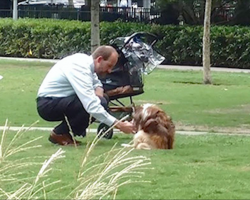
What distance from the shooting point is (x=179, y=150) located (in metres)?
8.81

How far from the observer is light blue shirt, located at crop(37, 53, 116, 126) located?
802cm

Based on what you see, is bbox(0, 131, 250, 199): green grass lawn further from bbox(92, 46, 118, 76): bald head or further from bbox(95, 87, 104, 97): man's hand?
bbox(92, 46, 118, 76): bald head

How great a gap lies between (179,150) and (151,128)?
1.65 ft

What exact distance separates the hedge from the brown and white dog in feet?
62.2

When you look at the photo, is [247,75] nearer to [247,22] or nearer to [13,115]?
[247,22]

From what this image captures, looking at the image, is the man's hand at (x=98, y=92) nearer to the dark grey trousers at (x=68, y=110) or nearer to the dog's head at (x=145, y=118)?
the dark grey trousers at (x=68, y=110)

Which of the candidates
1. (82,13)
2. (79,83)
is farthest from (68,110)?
(82,13)

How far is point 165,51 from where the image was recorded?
28.9 m

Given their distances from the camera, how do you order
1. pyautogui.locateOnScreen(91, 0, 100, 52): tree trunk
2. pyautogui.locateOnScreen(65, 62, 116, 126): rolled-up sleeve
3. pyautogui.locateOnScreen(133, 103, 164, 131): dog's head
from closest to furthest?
pyautogui.locateOnScreen(65, 62, 116, 126): rolled-up sleeve
pyautogui.locateOnScreen(133, 103, 164, 131): dog's head
pyautogui.locateOnScreen(91, 0, 100, 52): tree trunk

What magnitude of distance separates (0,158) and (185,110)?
11003 millimetres

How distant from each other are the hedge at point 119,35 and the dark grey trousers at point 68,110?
62.3 feet

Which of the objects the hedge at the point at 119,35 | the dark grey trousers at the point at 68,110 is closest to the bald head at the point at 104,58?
the dark grey trousers at the point at 68,110

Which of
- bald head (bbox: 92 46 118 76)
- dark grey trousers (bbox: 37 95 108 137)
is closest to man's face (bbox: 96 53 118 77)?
bald head (bbox: 92 46 118 76)

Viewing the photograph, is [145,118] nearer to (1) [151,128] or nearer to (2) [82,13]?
(1) [151,128]
